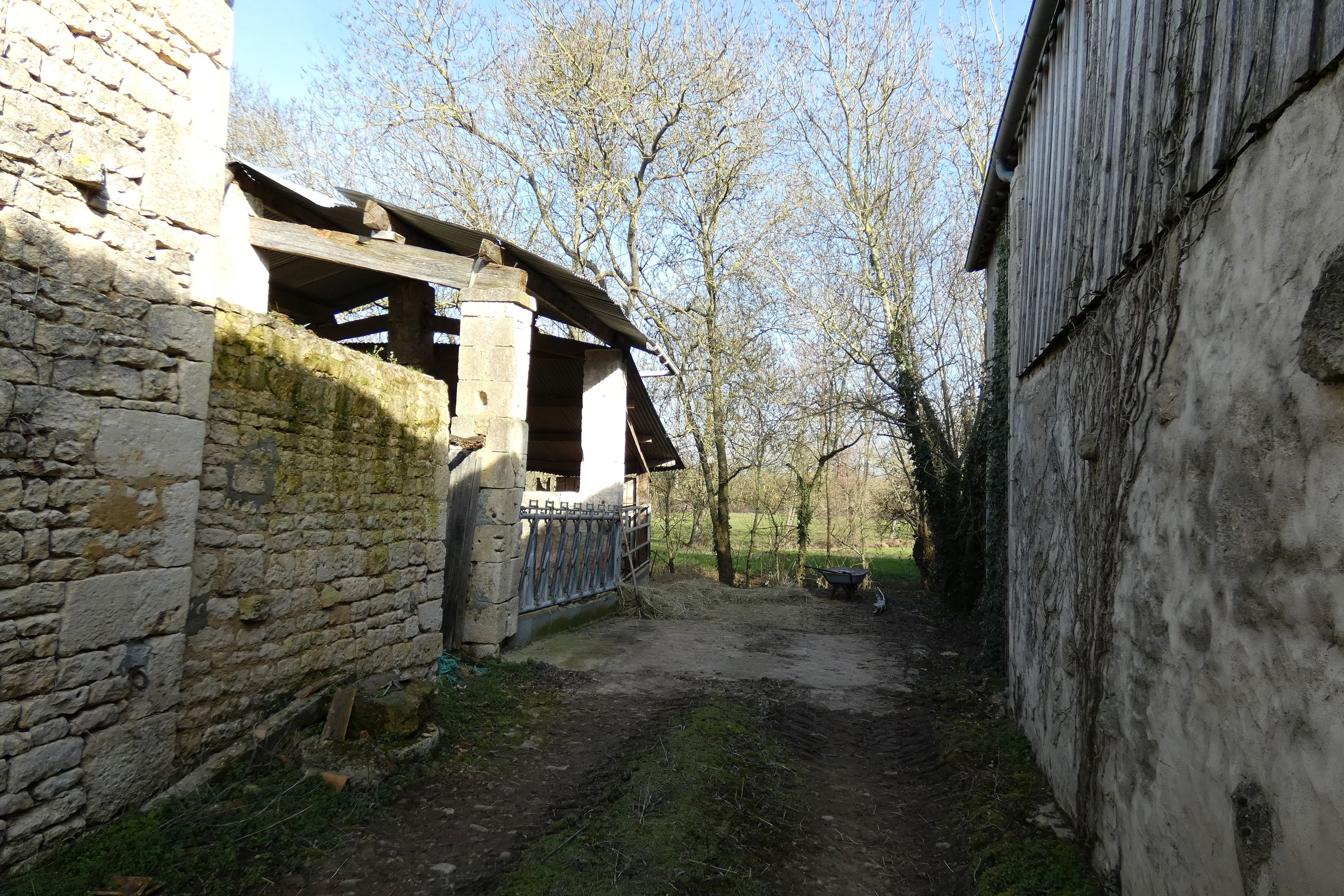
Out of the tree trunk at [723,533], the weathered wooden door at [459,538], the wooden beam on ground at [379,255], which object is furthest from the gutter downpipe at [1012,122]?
the tree trunk at [723,533]

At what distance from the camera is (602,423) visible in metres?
10.8

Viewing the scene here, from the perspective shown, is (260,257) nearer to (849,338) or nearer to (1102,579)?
(1102,579)

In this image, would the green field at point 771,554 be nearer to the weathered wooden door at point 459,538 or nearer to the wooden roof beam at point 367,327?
the wooden roof beam at point 367,327

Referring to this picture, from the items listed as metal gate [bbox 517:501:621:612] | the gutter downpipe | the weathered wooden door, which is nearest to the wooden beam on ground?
the weathered wooden door

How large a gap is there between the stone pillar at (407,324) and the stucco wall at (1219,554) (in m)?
7.63

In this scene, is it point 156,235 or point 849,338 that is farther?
point 849,338

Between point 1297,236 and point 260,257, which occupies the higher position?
point 260,257

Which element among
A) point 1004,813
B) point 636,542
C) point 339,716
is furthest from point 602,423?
point 1004,813

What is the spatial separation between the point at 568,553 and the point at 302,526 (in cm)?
433

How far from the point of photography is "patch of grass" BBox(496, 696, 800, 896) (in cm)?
332

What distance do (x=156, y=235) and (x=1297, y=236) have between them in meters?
4.47

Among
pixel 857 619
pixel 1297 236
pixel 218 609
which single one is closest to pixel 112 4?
pixel 218 609

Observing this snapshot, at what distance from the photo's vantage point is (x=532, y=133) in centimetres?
1667

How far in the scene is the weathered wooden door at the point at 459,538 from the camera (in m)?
6.89
